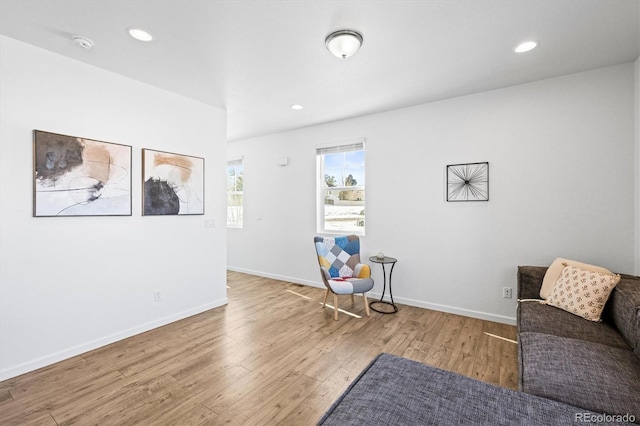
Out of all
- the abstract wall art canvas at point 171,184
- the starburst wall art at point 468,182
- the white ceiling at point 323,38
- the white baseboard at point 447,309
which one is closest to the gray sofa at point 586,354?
the white baseboard at point 447,309

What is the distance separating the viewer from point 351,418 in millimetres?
988

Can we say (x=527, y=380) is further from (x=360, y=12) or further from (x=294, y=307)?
(x=294, y=307)

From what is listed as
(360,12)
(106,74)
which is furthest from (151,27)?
(360,12)

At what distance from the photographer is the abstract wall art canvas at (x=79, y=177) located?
2381 millimetres

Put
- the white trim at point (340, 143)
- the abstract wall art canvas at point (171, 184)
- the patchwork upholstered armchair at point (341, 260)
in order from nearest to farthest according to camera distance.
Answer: the abstract wall art canvas at point (171, 184)
the patchwork upholstered armchair at point (341, 260)
the white trim at point (340, 143)

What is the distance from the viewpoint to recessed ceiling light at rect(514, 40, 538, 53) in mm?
2307

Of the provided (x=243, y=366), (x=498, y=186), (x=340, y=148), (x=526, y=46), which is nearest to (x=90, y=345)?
(x=243, y=366)

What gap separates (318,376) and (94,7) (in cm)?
305

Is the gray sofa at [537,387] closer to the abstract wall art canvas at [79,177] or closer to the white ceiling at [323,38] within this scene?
the white ceiling at [323,38]

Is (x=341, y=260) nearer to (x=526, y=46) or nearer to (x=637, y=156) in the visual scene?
(x=526, y=46)

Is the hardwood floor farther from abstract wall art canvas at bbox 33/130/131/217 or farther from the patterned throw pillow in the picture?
abstract wall art canvas at bbox 33/130/131/217

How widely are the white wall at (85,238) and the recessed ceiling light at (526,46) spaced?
3.39 metres

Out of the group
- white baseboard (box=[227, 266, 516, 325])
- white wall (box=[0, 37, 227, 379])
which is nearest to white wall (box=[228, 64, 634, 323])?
white baseboard (box=[227, 266, 516, 325])

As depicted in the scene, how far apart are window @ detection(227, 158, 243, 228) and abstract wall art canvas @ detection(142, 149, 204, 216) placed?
210 cm
